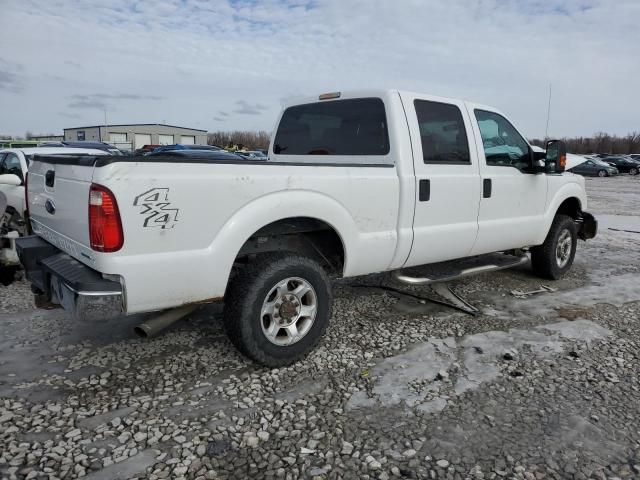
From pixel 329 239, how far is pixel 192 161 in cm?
144

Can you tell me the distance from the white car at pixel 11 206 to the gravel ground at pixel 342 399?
0.94 meters

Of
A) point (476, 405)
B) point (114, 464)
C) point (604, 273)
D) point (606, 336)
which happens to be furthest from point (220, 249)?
point (604, 273)

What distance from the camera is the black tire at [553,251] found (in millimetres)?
5973

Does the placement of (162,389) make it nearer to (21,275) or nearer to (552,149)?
(21,275)

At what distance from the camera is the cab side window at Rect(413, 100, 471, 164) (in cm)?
441

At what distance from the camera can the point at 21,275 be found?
235 inches

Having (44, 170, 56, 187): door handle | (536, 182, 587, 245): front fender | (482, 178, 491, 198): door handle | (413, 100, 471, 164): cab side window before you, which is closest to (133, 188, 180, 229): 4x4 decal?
(44, 170, 56, 187): door handle

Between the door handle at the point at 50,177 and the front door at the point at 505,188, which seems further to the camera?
the front door at the point at 505,188

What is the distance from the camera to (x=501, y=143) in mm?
5195

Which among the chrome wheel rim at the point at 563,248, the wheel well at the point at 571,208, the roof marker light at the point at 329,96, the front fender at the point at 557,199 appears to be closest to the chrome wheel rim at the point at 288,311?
the roof marker light at the point at 329,96

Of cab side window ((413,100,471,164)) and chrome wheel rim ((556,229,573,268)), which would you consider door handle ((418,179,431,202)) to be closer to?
cab side window ((413,100,471,164))

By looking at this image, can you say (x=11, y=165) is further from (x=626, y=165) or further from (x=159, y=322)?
(x=626, y=165)

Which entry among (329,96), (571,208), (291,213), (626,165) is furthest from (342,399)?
(626,165)

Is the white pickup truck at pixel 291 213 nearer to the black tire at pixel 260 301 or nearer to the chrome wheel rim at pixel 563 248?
the black tire at pixel 260 301
